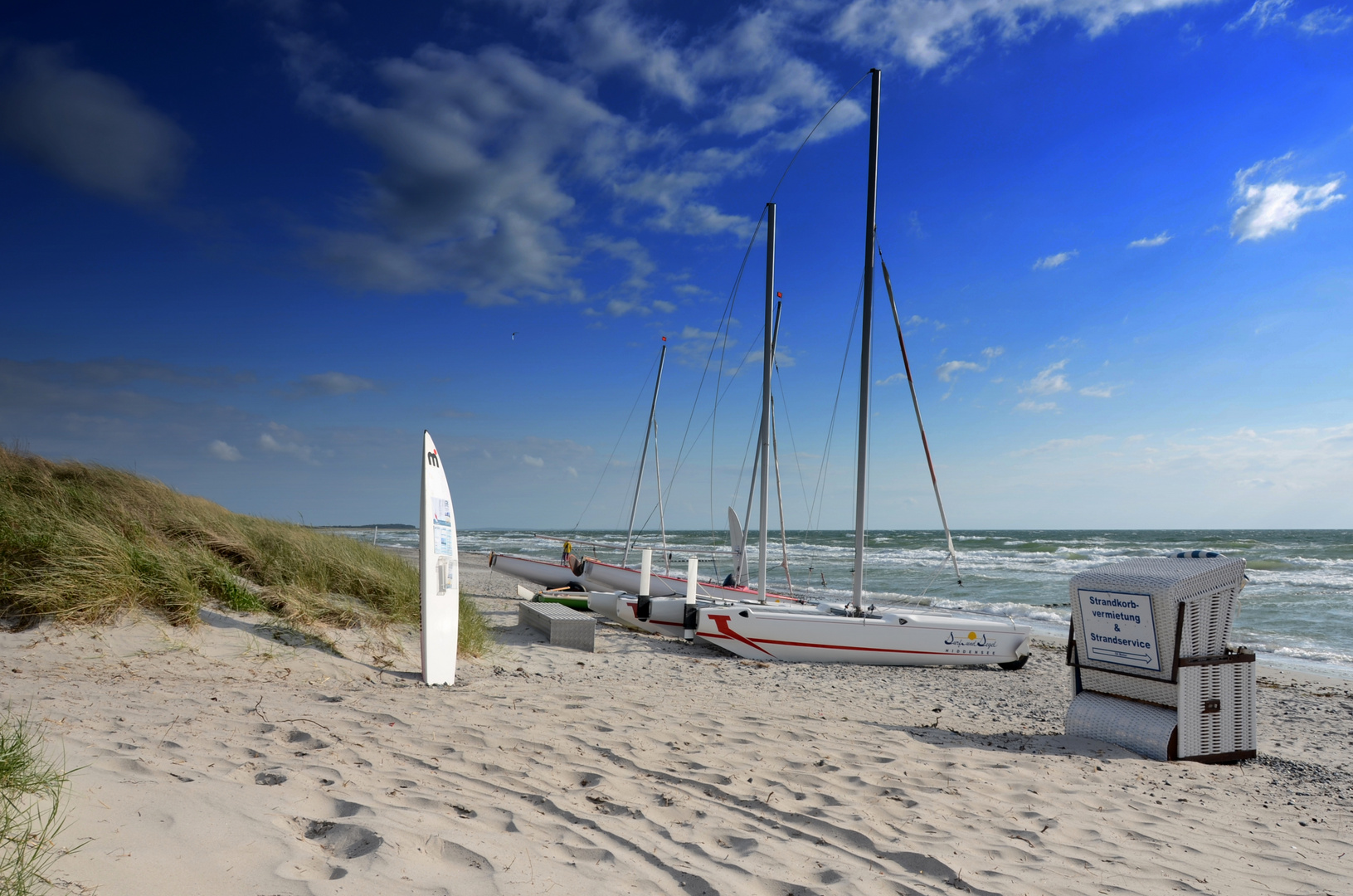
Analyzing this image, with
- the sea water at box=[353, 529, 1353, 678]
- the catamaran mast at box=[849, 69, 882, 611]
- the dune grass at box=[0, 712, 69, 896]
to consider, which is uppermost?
the catamaran mast at box=[849, 69, 882, 611]

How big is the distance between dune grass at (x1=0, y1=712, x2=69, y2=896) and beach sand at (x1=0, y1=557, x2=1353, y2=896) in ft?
0.21

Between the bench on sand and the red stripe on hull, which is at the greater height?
the bench on sand

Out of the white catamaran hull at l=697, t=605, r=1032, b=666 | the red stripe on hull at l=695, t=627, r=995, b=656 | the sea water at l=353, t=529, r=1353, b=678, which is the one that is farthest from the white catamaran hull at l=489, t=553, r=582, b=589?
the white catamaran hull at l=697, t=605, r=1032, b=666

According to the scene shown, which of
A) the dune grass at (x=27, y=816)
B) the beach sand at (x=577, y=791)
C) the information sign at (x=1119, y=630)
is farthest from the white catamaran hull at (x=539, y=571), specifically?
the dune grass at (x=27, y=816)

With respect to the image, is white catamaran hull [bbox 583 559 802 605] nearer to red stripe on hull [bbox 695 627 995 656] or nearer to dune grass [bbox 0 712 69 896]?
red stripe on hull [bbox 695 627 995 656]

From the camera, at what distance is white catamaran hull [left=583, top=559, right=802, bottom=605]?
Answer: 14.2 meters

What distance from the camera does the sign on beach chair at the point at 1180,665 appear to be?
5.28 m

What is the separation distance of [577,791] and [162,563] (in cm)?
514

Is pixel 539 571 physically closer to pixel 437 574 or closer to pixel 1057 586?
pixel 437 574

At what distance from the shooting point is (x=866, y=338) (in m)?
10.7

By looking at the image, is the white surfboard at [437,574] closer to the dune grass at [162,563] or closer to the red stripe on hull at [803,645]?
the dune grass at [162,563]

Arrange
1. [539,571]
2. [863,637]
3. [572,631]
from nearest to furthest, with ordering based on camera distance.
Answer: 1. [572,631]
2. [863,637]
3. [539,571]

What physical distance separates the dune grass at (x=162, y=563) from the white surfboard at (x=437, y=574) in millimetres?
1136

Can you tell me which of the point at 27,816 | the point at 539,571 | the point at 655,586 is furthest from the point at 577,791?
the point at 539,571
